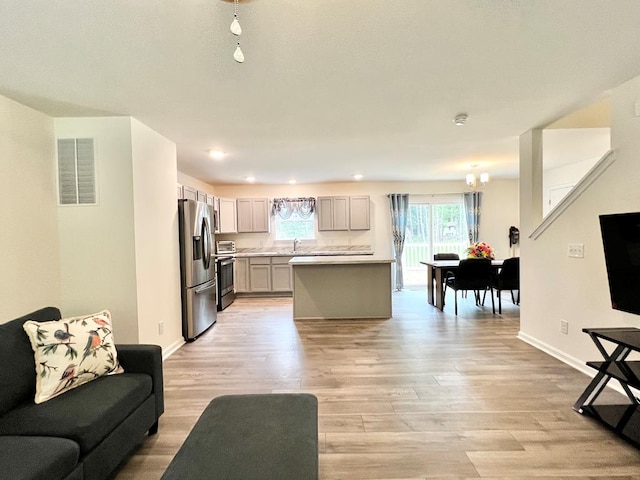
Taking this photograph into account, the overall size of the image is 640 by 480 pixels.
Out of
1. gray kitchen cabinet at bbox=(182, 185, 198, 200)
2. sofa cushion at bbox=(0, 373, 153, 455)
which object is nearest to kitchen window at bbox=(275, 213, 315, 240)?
gray kitchen cabinet at bbox=(182, 185, 198, 200)

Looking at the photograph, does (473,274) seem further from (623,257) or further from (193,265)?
(193,265)

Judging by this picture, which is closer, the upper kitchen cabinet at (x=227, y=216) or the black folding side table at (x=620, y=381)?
the black folding side table at (x=620, y=381)

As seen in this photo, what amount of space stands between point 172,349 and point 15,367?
198cm

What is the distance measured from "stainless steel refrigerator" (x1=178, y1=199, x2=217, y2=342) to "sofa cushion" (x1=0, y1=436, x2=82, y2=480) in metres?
2.52

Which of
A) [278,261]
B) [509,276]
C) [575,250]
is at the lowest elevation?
[509,276]

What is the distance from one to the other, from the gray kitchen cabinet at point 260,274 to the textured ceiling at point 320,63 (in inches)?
138

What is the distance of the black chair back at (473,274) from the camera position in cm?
480

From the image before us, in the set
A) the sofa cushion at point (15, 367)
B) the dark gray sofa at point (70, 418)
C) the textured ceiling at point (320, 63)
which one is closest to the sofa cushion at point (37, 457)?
the dark gray sofa at point (70, 418)

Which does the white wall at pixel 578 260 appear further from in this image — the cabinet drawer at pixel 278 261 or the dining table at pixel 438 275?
the cabinet drawer at pixel 278 261

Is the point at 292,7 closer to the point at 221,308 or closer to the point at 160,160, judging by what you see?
the point at 160,160

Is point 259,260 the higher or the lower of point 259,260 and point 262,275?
the higher

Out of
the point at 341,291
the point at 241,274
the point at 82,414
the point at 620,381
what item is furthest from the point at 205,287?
the point at 620,381

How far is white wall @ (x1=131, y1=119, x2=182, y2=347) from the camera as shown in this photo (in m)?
3.02

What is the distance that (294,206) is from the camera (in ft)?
23.3
